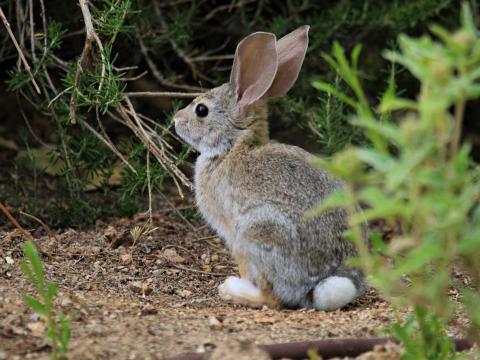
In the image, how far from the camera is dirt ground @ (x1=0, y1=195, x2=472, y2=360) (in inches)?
148

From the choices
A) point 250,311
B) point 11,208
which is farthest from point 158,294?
point 11,208

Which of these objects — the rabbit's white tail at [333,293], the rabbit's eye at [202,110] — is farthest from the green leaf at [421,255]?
the rabbit's eye at [202,110]

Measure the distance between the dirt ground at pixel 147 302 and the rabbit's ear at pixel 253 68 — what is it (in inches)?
44.1

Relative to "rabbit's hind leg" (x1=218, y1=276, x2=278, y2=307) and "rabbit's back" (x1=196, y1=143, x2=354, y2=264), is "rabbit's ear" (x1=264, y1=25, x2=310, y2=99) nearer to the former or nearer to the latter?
"rabbit's back" (x1=196, y1=143, x2=354, y2=264)

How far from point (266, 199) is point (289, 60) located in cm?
108

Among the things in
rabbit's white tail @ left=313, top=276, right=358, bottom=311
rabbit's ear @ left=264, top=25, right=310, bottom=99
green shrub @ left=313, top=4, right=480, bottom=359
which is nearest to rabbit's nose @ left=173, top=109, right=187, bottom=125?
rabbit's ear @ left=264, top=25, right=310, bottom=99

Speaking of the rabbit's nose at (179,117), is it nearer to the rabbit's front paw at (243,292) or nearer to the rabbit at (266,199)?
the rabbit at (266,199)

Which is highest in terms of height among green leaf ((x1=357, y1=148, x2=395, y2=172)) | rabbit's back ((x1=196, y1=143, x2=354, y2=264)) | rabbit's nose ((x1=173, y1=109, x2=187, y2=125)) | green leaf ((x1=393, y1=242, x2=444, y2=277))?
rabbit's nose ((x1=173, y1=109, x2=187, y2=125))

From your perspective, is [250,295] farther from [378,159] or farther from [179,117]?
[378,159]

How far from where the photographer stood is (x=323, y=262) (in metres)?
4.81

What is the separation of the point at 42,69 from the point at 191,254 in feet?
5.41

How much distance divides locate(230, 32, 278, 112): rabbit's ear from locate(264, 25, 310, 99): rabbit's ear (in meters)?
0.11

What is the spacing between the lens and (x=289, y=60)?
5.52 metres

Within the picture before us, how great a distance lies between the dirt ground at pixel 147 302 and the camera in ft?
12.4
